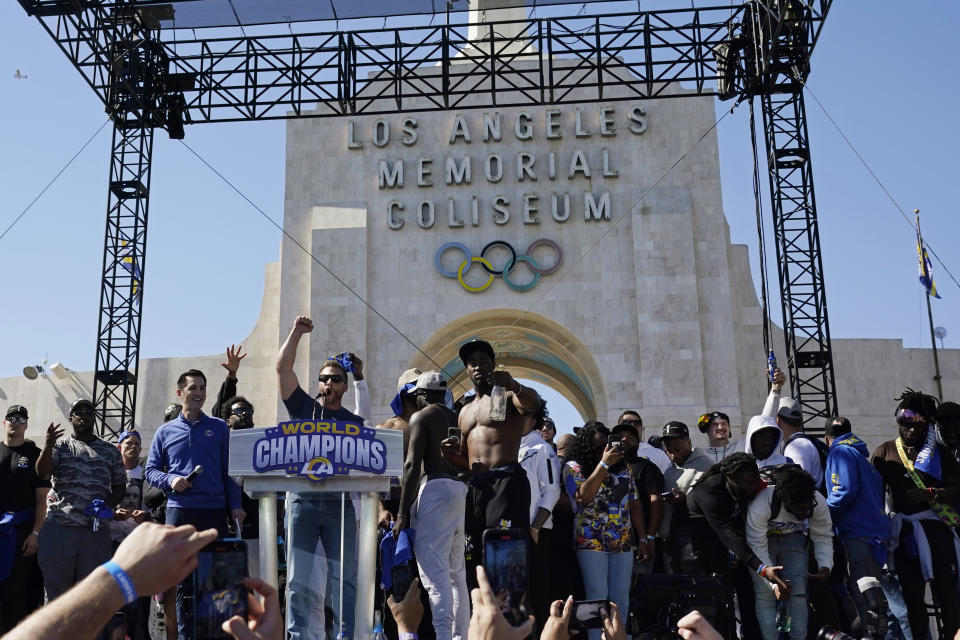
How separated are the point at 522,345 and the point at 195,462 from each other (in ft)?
65.7

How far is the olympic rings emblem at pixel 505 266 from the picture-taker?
24.5 meters

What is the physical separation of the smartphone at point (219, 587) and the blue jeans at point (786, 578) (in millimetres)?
5177

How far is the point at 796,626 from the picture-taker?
7426 mm

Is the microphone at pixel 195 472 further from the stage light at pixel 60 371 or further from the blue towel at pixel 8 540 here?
the stage light at pixel 60 371

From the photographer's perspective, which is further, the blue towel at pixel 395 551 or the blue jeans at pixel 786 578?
the blue jeans at pixel 786 578

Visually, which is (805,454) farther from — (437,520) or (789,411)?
(437,520)

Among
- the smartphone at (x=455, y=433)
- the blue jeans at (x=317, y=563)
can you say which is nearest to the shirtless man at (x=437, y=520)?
the smartphone at (x=455, y=433)

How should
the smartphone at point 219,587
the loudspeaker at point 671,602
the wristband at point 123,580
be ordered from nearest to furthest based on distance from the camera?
1. the wristband at point 123,580
2. the smartphone at point 219,587
3. the loudspeaker at point 671,602

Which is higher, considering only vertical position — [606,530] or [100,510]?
[100,510]

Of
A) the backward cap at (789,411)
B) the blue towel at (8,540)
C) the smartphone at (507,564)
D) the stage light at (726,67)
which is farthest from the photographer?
the stage light at (726,67)

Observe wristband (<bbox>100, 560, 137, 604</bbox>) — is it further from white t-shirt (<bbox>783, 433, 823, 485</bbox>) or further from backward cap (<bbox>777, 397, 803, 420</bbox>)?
backward cap (<bbox>777, 397, 803, 420</bbox>)

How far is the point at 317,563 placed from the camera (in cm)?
625

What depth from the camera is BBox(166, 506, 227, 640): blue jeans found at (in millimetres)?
7039

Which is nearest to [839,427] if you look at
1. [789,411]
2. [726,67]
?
[789,411]
